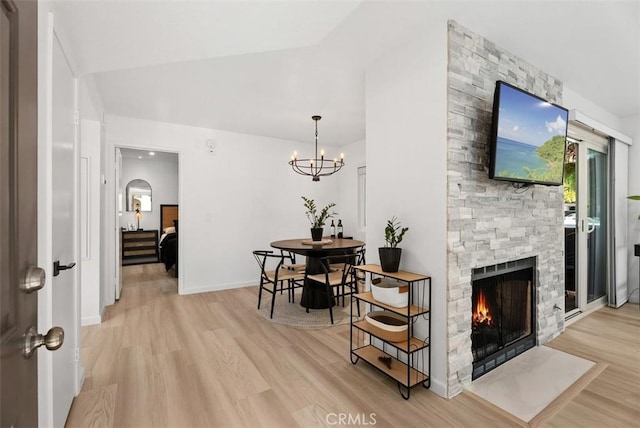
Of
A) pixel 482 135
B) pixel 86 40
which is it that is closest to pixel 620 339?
pixel 482 135

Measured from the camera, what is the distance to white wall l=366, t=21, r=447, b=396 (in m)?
1.98

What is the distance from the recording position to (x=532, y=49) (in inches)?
92.7

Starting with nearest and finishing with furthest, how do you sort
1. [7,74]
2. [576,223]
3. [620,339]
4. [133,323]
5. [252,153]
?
[7,74]
[620,339]
[133,323]
[576,223]
[252,153]

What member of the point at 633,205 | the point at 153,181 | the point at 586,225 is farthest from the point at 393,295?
the point at 153,181

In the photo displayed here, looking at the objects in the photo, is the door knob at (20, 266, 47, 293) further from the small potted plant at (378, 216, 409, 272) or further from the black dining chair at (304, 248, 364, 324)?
the black dining chair at (304, 248, 364, 324)

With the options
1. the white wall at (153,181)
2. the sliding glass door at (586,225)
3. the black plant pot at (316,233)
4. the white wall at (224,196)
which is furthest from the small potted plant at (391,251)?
the white wall at (153,181)

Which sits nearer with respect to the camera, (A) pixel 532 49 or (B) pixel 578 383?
(B) pixel 578 383

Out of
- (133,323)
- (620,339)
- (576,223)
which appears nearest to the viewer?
(620,339)

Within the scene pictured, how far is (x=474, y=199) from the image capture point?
2125 mm

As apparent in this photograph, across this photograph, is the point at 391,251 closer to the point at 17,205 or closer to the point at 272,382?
the point at 272,382

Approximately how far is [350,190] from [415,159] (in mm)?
3512

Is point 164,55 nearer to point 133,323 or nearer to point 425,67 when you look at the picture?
point 425,67

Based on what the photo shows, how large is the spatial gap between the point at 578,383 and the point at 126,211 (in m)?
8.15

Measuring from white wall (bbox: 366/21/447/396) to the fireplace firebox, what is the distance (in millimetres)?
362
